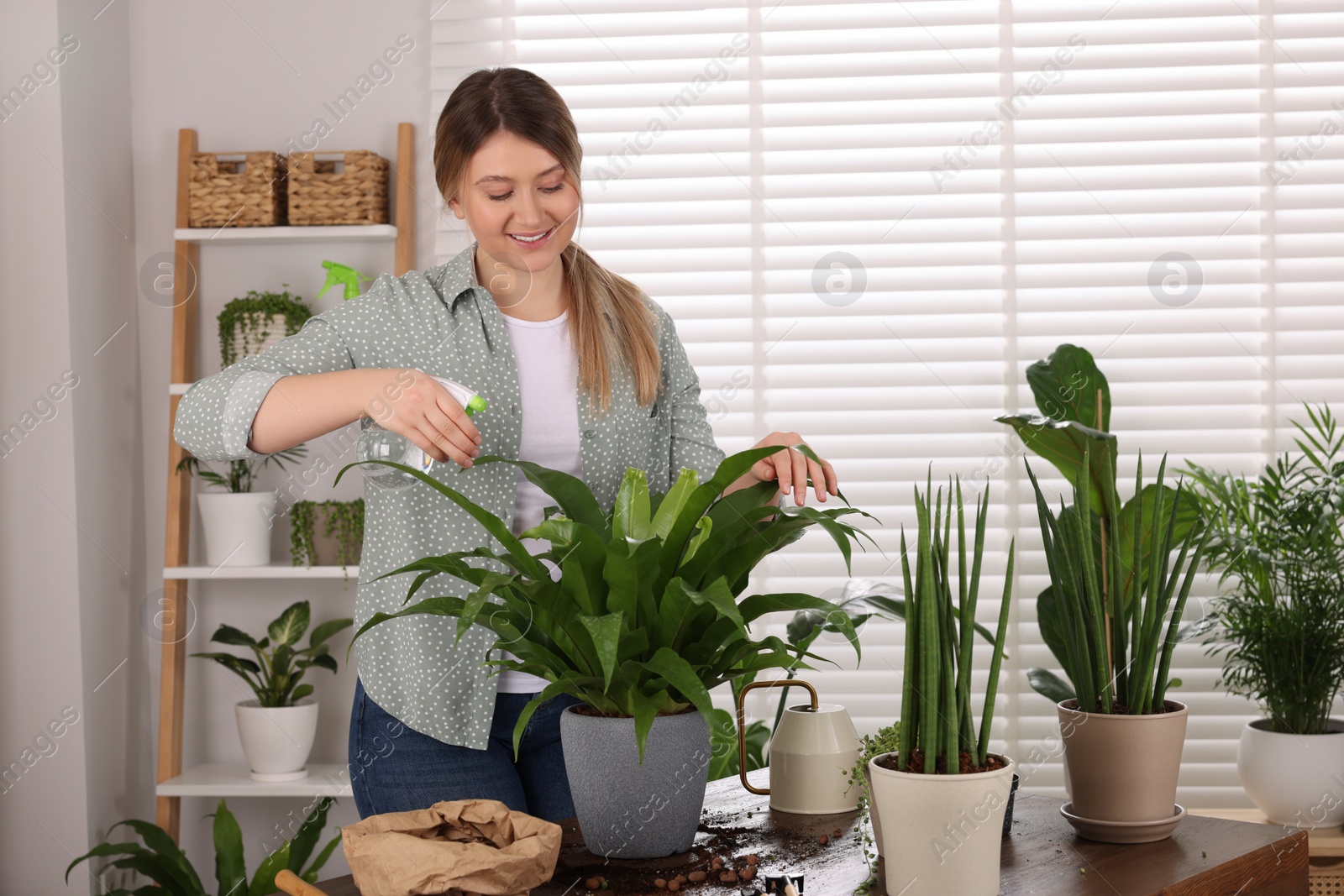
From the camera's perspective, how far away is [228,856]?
2.41 m

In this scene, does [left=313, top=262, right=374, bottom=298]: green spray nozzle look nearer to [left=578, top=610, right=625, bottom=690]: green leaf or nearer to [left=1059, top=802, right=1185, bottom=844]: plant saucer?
[left=578, top=610, right=625, bottom=690]: green leaf

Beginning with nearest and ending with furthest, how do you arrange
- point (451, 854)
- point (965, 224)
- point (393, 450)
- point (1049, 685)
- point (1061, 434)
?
point (451, 854)
point (393, 450)
point (1061, 434)
point (1049, 685)
point (965, 224)

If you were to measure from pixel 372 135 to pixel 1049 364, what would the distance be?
5.81ft

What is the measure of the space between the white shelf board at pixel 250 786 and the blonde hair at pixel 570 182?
1.57 meters

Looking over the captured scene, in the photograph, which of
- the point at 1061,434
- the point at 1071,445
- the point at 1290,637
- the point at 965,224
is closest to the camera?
the point at 1061,434

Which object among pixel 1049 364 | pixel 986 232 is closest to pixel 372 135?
pixel 986 232

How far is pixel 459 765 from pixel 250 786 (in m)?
1.53

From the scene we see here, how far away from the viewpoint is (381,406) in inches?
43.7

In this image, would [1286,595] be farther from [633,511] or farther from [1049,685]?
[633,511]

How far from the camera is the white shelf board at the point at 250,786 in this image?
8.35 ft

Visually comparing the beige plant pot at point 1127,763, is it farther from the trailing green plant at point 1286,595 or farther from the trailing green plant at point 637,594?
the trailing green plant at point 1286,595

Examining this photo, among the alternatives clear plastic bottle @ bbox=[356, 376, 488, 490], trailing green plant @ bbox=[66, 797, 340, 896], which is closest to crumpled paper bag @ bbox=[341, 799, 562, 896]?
clear plastic bottle @ bbox=[356, 376, 488, 490]

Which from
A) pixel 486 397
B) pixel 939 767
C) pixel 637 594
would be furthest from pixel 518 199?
pixel 939 767

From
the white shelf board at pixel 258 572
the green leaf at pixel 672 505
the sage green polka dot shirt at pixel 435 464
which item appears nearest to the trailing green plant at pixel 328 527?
the white shelf board at pixel 258 572
